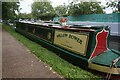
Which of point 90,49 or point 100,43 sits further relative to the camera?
point 100,43

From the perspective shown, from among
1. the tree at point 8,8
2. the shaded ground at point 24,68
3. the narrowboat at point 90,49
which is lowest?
the shaded ground at point 24,68

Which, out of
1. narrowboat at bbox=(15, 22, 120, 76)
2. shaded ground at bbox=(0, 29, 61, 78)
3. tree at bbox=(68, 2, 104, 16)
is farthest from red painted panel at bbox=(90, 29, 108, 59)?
tree at bbox=(68, 2, 104, 16)

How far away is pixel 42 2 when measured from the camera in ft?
277

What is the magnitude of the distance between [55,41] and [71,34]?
1.76m

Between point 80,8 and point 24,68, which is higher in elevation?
point 80,8

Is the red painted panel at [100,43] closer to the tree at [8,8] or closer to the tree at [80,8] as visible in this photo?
the tree at [8,8]

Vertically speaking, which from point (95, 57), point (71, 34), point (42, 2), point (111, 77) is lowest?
point (111, 77)

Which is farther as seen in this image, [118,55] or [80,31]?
[80,31]

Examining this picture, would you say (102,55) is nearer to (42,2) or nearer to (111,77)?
(111,77)

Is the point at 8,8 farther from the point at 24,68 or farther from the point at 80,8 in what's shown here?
the point at 24,68

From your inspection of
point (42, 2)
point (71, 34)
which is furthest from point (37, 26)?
point (42, 2)

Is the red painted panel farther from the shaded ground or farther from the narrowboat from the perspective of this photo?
the shaded ground

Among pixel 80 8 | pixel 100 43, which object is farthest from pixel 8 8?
pixel 100 43

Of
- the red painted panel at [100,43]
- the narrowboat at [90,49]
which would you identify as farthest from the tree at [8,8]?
the red painted panel at [100,43]
